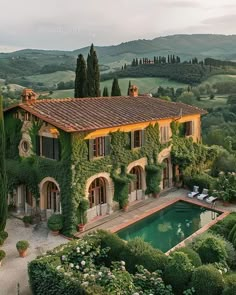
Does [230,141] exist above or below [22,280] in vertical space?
above

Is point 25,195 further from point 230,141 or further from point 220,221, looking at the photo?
point 230,141

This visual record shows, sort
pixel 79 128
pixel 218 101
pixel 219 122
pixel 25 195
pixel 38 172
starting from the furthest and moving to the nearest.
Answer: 1. pixel 218 101
2. pixel 219 122
3. pixel 25 195
4. pixel 38 172
5. pixel 79 128

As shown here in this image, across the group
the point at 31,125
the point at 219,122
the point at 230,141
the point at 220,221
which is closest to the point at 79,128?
the point at 31,125

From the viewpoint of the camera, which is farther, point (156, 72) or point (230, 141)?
point (156, 72)

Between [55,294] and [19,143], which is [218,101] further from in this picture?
[55,294]

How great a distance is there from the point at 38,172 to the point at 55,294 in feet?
35.3

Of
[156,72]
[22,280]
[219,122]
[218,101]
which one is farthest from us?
[156,72]

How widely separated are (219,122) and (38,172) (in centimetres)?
4276

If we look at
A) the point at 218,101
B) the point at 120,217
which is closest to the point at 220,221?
the point at 120,217

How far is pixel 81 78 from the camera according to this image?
1473 inches

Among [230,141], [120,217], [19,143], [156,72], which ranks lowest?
[120,217]

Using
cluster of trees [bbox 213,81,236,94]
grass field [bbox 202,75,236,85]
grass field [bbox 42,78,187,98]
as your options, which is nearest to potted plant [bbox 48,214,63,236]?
grass field [bbox 42,78,187,98]

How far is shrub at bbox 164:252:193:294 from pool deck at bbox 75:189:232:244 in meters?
6.21

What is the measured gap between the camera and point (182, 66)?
94938 millimetres
